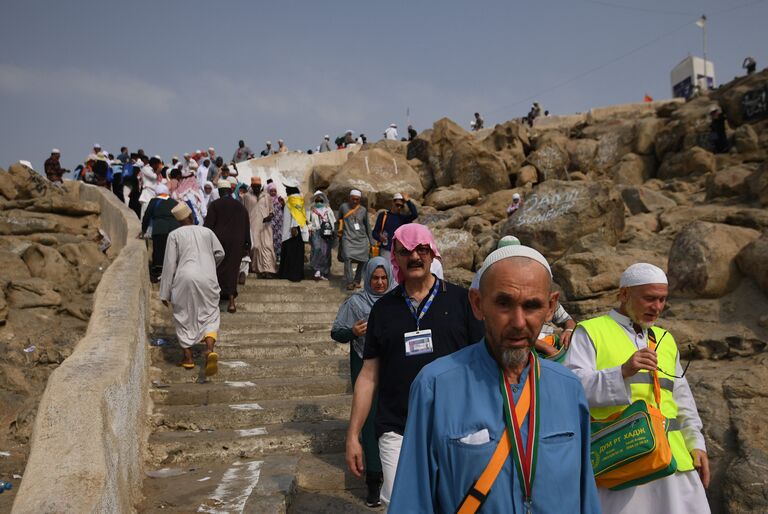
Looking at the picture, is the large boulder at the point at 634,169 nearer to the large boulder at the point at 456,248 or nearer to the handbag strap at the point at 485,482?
the large boulder at the point at 456,248

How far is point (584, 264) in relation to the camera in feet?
29.2

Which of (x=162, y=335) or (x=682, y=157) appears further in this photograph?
(x=682, y=157)

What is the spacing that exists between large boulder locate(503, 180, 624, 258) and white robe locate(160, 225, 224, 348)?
20.4ft

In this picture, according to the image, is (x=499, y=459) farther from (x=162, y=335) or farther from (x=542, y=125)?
(x=542, y=125)

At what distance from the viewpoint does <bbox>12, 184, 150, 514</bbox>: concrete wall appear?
8.88 feet

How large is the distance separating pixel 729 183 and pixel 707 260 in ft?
19.6

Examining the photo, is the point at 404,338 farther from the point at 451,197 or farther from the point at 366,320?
the point at 451,197

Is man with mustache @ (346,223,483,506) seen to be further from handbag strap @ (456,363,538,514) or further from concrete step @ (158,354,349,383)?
concrete step @ (158,354,349,383)

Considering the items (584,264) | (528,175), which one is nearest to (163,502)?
(584,264)

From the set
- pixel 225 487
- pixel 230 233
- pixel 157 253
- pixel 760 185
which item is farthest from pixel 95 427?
pixel 760 185

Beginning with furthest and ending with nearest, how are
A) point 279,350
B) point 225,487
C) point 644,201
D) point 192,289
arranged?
1. point 644,201
2. point 279,350
3. point 192,289
4. point 225,487

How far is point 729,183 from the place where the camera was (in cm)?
1297

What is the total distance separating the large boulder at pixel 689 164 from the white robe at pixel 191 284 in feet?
54.5

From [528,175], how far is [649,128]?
502 cm
